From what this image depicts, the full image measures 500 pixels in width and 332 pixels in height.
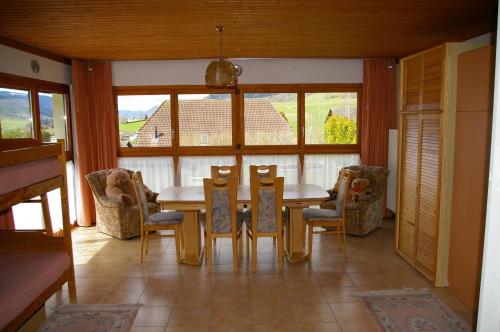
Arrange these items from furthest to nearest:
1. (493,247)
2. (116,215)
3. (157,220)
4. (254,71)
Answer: (254,71) → (116,215) → (157,220) → (493,247)

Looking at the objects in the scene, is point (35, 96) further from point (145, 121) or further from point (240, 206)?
point (240, 206)

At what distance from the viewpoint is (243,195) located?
4211 mm

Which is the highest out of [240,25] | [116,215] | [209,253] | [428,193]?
[240,25]

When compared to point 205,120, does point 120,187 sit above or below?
below

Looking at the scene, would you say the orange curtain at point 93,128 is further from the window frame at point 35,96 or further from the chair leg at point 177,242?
the chair leg at point 177,242

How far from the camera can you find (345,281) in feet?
12.4

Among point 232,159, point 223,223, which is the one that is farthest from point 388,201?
point 223,223

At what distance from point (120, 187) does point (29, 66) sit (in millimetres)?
1831

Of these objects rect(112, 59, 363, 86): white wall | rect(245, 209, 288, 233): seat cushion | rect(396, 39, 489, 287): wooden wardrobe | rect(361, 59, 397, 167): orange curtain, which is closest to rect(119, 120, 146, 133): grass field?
rect(112, 59, 363, 86): white wall

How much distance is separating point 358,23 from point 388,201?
3.21 m

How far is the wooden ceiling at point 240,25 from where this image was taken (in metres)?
3.10

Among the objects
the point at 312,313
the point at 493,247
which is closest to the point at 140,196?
the point at 312,313

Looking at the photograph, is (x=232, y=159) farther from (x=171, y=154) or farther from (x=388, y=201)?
(x=388, y=201)

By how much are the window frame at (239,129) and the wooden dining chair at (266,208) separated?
2296 millimetres
